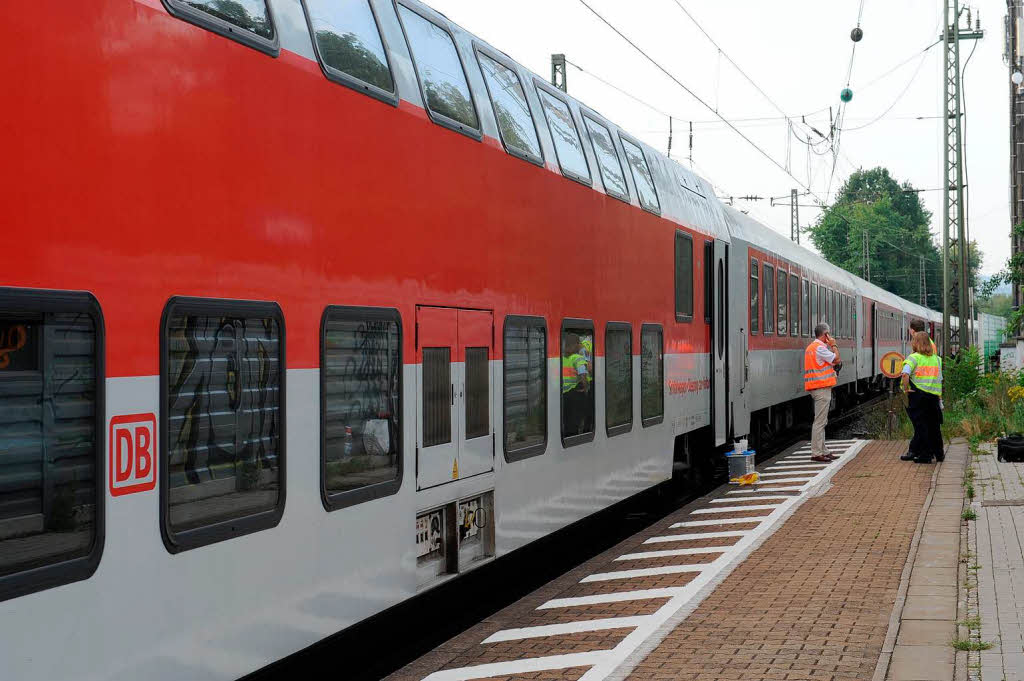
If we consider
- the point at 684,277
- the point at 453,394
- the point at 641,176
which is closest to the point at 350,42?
the point at 453,394

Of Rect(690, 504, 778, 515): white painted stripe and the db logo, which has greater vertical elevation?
the db logo

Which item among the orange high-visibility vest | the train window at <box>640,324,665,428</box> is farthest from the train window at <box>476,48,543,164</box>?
the orange high-visibility vest

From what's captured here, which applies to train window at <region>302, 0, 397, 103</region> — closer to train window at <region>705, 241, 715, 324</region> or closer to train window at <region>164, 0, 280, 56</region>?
train window at <region>164, 0, 280, 56</region>

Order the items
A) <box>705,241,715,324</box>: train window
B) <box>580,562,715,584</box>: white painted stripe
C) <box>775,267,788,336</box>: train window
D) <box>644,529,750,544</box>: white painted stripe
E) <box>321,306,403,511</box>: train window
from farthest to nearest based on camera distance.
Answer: <box>775,267,788,336</box>: train window
<box>705,241,715,324</box>: train window
<box>644,529,750,544</box>: white painted stripe
<box>580,562,715,584</box>: white painted stripe
<box>321,306,403,511</box>: train window

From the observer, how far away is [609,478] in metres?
10.1

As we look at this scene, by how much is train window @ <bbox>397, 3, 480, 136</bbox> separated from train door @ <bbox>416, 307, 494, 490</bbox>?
1136 mm

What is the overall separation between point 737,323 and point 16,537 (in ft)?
40.6

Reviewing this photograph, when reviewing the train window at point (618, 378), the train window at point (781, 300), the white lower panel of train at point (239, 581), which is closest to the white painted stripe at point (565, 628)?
the white lower panel of train at point (239, 581)

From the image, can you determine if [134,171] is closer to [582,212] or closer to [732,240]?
[582,212]

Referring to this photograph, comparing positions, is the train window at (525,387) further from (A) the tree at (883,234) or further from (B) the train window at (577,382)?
(A) the tree at (883,234)

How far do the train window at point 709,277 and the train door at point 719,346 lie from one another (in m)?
0.04

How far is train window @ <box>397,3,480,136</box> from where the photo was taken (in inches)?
260

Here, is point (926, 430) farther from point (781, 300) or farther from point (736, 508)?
point (736, 508)

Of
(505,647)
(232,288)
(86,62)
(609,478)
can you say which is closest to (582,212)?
(609,478)
